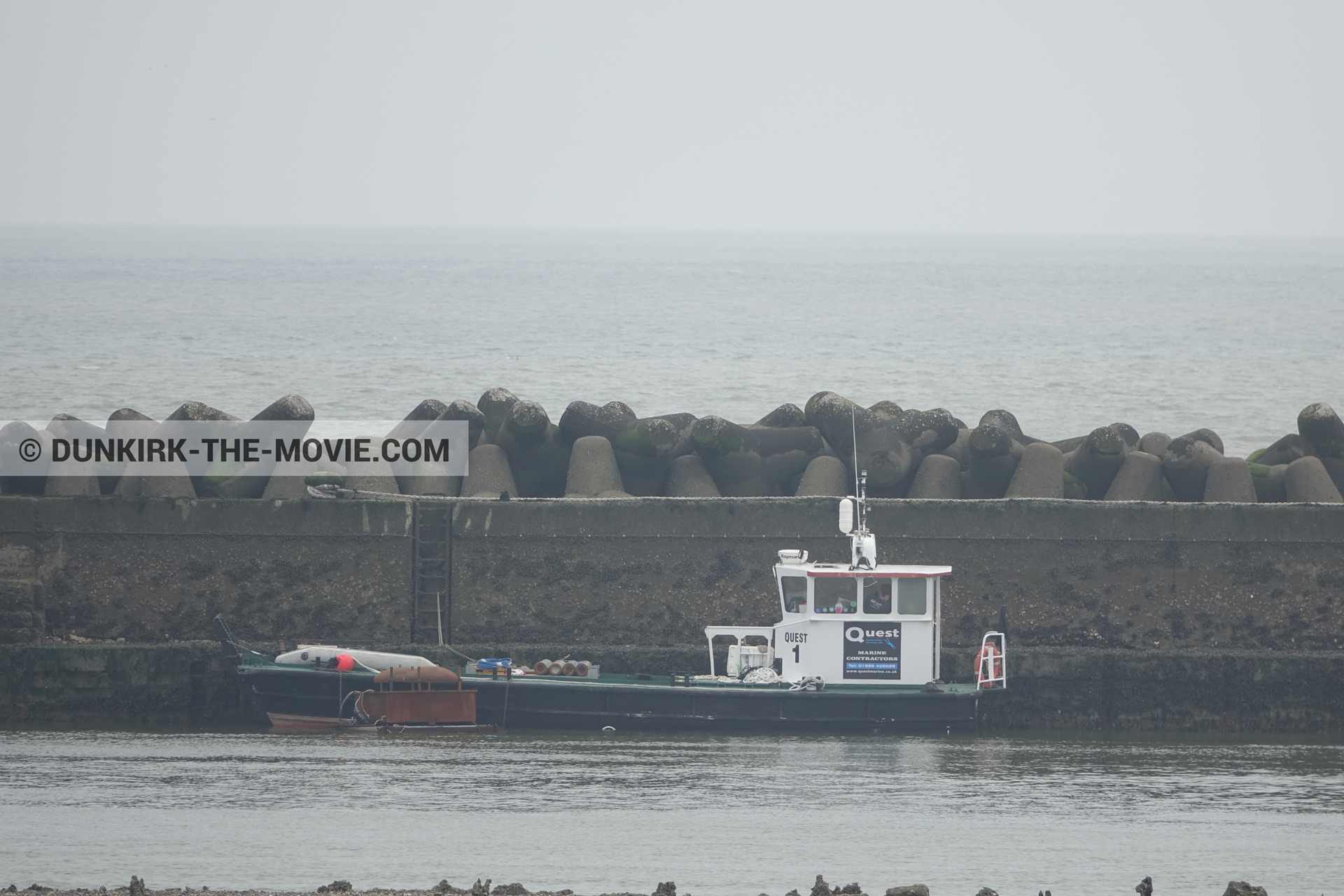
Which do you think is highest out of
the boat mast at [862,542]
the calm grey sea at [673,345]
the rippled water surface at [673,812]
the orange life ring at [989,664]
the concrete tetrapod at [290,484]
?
the calm grey sea at [673,345]

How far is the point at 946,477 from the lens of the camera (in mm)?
19422

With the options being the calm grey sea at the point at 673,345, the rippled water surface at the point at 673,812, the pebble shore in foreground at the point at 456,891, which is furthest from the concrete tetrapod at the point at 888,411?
the calm grey sea at the point at 673,345

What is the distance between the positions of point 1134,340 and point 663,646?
163ft

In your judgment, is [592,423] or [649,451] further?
[592,423]

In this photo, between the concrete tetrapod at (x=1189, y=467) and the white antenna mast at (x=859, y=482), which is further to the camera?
the concrete tetrapod at (x=1189, y=467)

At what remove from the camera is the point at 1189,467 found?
64.1ft

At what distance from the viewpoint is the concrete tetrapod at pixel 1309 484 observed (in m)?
19.1

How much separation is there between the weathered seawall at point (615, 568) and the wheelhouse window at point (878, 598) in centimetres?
93

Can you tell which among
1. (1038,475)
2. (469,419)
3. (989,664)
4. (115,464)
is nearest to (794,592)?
(989,664)

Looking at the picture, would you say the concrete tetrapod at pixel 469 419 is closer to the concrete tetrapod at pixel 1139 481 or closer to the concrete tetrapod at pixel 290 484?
the concrete tetrapod at pixel 290 484

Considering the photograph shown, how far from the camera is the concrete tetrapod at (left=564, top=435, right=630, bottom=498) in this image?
63.4 feet

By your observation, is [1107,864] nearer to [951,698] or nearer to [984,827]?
Answer: [984,827]

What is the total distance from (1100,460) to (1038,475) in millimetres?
890

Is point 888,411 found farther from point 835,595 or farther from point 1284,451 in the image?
point 1284,451
